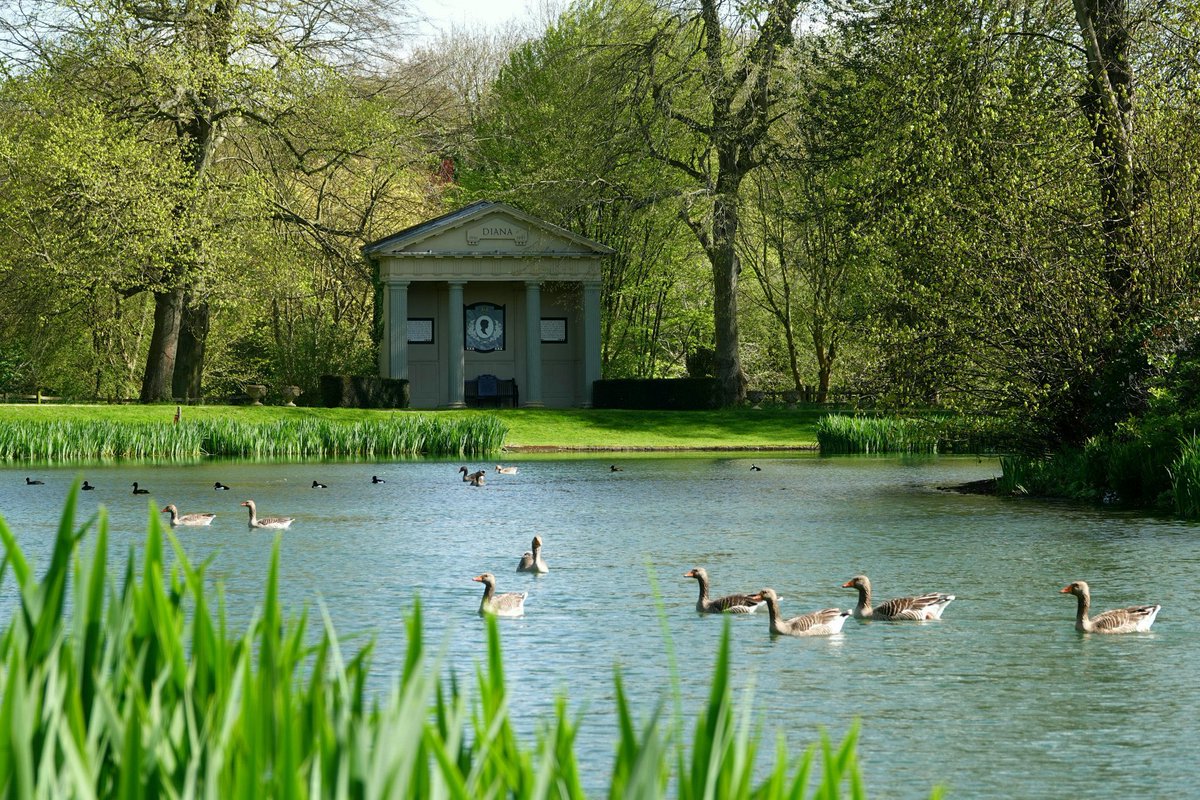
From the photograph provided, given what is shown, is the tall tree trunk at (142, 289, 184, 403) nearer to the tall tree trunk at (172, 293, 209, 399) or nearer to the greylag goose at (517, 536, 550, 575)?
the tall tree trunk at (172, 293, 209, 399)

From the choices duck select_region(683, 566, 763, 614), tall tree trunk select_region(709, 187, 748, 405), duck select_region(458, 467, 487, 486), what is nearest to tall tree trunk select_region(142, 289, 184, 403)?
tall tree trunk select_region(709, 187, 748, 405)

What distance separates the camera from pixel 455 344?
50.4 m

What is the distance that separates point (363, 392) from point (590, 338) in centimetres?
844

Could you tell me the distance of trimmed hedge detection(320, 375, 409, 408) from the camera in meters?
46.6

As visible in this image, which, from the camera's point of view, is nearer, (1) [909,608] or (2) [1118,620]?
(2) [1118,620]

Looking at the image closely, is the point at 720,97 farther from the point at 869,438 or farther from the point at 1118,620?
the point at 1118,620

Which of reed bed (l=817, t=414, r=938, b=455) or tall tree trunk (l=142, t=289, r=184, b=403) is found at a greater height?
tall tree trunk (l=142, t=289, r=184, b=403)

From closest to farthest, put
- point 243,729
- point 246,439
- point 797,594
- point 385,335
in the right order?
point 243,729, point 797,594, point 246,439, point 385,335

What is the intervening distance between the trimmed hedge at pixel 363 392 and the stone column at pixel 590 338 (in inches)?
254

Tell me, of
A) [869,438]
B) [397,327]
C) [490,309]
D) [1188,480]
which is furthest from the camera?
[490,309]

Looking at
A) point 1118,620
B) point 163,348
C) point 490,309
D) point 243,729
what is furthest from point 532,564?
point 490,309

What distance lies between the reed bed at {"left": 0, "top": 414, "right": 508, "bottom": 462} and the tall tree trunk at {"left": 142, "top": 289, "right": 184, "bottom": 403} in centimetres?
833

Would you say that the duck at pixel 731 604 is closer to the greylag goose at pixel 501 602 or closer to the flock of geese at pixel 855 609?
the flock of geese at pixel 855 609

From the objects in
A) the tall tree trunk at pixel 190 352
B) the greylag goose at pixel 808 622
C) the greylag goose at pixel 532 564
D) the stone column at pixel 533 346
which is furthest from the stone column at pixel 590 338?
the greylag goose at pixel 808 622
